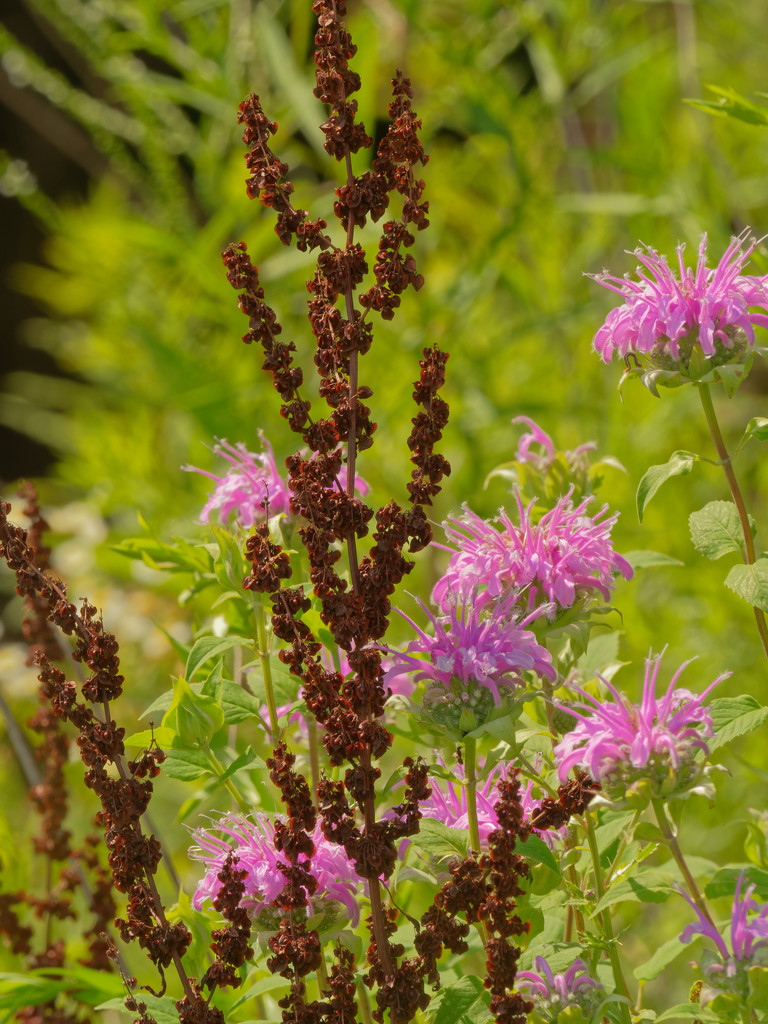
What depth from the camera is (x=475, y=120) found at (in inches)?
54.4

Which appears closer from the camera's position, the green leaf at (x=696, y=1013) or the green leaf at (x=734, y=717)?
the green leaf at (x=696, y=1013)

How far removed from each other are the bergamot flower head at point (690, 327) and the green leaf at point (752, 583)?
11 centimetres

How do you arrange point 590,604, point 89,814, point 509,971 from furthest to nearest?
point 89,814, point 590,604, point 509,971

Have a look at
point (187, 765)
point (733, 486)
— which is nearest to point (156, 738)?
point (187, 765)

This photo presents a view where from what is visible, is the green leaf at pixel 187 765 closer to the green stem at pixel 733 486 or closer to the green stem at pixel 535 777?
the green stem at pixel 535 777

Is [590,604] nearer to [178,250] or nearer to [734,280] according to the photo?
[734,280]

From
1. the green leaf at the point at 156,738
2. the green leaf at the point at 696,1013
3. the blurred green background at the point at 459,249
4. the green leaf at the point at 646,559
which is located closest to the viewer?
the green leaf at the point at 696,1013

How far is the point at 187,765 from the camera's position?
2.08 feet

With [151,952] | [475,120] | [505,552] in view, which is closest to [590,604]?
[505,552]

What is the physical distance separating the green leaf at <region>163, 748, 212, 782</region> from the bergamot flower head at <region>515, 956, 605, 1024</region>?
0.69ft

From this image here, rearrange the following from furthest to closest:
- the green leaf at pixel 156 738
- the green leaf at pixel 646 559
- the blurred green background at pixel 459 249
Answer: the blurred green background at pixel 459 249 < the green leaf at pixel 646 559 < the green leaf at pixel 156 738

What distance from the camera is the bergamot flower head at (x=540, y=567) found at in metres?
0.63

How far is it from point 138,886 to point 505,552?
280 mm

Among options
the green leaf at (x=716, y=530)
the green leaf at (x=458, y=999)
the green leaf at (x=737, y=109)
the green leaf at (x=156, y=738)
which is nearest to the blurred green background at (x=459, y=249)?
the green leaf at (x=737, y=109)
